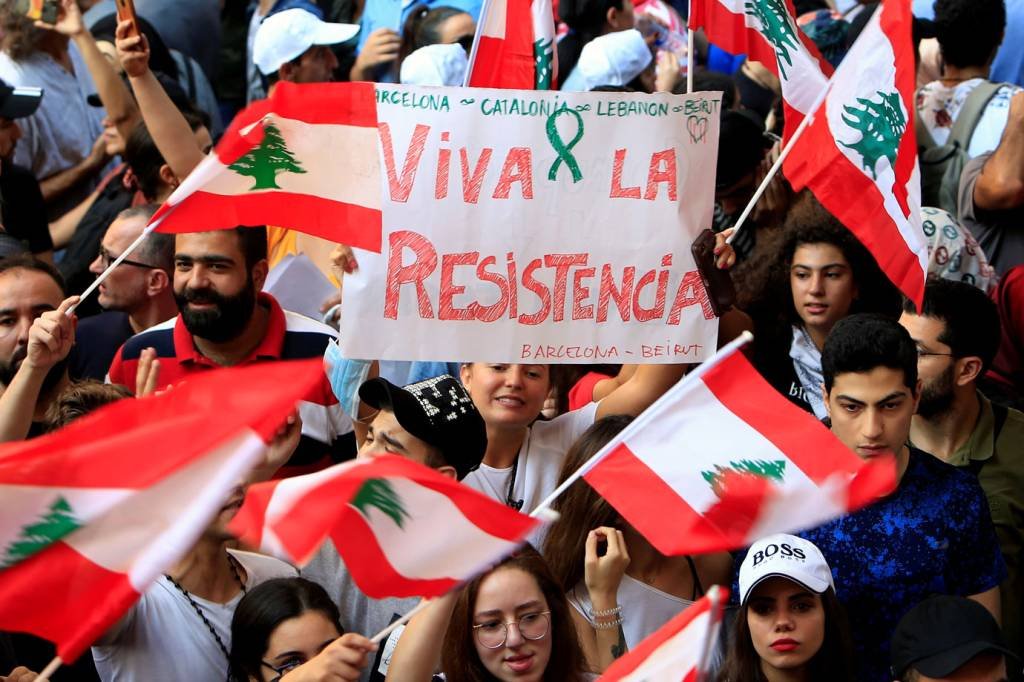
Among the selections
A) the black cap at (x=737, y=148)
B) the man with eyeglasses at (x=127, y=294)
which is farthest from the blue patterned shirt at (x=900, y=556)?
the man with eyeglasses at (x=127, y=294)

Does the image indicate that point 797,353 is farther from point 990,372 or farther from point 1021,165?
point 1021,165

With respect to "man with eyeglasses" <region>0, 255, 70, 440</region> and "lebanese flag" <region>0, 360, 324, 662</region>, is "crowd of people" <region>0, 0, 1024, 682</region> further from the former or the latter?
"lebanese flag" <region>0, 360, 324, 662</region>

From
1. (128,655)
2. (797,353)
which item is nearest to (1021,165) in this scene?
(797,353)

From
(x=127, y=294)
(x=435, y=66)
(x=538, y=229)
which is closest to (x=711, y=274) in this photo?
(x=538, y=229)

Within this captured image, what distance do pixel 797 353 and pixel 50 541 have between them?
3201 mm

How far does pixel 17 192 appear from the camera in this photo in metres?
7.02

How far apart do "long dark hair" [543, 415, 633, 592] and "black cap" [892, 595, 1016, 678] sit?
3.00 ft

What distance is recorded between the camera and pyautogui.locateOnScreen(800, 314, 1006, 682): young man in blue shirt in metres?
4.77

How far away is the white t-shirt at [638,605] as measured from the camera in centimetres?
477

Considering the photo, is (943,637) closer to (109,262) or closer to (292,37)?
(109,262)

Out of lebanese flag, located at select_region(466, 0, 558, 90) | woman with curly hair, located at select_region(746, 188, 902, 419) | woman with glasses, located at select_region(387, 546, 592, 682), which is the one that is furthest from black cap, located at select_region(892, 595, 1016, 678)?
lebanese flag, located at select_region(466, 0, 558, 90)

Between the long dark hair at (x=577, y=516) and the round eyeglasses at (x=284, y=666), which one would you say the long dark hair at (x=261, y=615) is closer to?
the round eyeglasses at (x=284, y=666)

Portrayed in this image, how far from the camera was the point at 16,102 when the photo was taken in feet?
22.9

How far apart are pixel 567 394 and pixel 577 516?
127 cm
